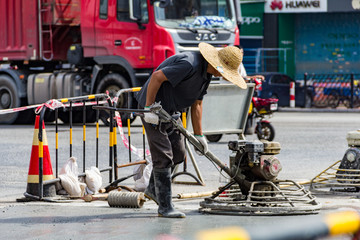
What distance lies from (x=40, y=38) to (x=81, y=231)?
1530 centimetres

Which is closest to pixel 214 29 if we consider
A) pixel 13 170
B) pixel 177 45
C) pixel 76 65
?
pixel 177 45

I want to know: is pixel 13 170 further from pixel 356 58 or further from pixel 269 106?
pixel 356 58

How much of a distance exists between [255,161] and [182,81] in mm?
940

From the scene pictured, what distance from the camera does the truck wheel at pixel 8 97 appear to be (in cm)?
2155

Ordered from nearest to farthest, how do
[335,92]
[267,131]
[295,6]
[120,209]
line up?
1. [120,209]
2. [267,131]
3. [335,92]
4. [295,6]

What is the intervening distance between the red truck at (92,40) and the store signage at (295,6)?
16.9m

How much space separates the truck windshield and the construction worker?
1193 cm

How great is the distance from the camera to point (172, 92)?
708 centimetres

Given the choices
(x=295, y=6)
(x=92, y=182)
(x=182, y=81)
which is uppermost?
(x=182, y=81)

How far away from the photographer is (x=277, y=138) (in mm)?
16859

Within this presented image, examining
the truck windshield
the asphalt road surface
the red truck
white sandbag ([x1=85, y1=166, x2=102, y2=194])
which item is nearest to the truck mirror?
the red truck

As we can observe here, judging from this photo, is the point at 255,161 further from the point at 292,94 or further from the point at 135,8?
the point at 292,94

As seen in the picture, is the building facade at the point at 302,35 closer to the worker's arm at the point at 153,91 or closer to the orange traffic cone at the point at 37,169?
the orange traffic cone at the point at 37,169

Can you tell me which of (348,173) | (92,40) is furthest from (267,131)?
(348,173)
